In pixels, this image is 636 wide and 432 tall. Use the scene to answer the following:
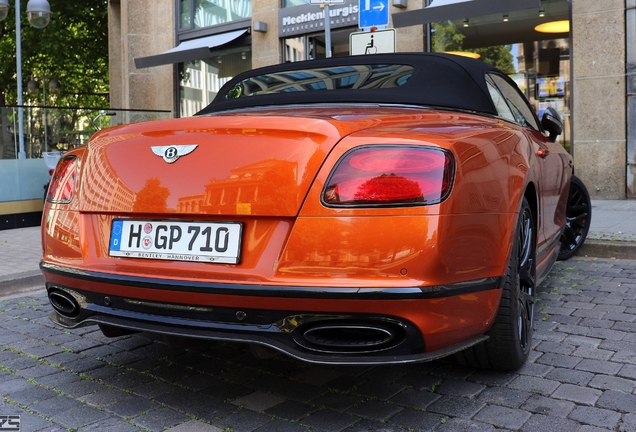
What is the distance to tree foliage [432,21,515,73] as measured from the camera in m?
11.5

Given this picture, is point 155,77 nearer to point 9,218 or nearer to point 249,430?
point 9,218

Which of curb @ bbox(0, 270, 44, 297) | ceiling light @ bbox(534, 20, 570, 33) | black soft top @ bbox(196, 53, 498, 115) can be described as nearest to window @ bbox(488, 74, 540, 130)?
black soft top @ bbox(196, 53, 498, 115)

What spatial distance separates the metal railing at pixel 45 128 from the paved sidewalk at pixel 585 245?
66.3 inches

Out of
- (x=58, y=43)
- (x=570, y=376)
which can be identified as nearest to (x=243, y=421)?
(x=570, y=376)

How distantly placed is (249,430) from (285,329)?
18.5 inches

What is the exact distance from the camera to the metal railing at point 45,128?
10.6 metres

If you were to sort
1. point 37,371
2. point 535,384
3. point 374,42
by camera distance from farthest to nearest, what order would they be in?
1. point 374,42
2. point 37,371
3. point 535,384

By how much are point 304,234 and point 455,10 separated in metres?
9.38

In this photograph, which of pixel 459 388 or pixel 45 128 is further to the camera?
pixel 45 128

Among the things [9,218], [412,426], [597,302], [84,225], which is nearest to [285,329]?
[412,426]

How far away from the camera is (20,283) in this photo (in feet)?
18.7

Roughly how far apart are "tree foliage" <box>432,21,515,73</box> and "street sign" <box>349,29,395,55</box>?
416cm

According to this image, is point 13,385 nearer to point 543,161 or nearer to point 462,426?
point 462,426

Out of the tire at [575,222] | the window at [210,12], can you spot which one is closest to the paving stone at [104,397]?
the tire at [575,222]
